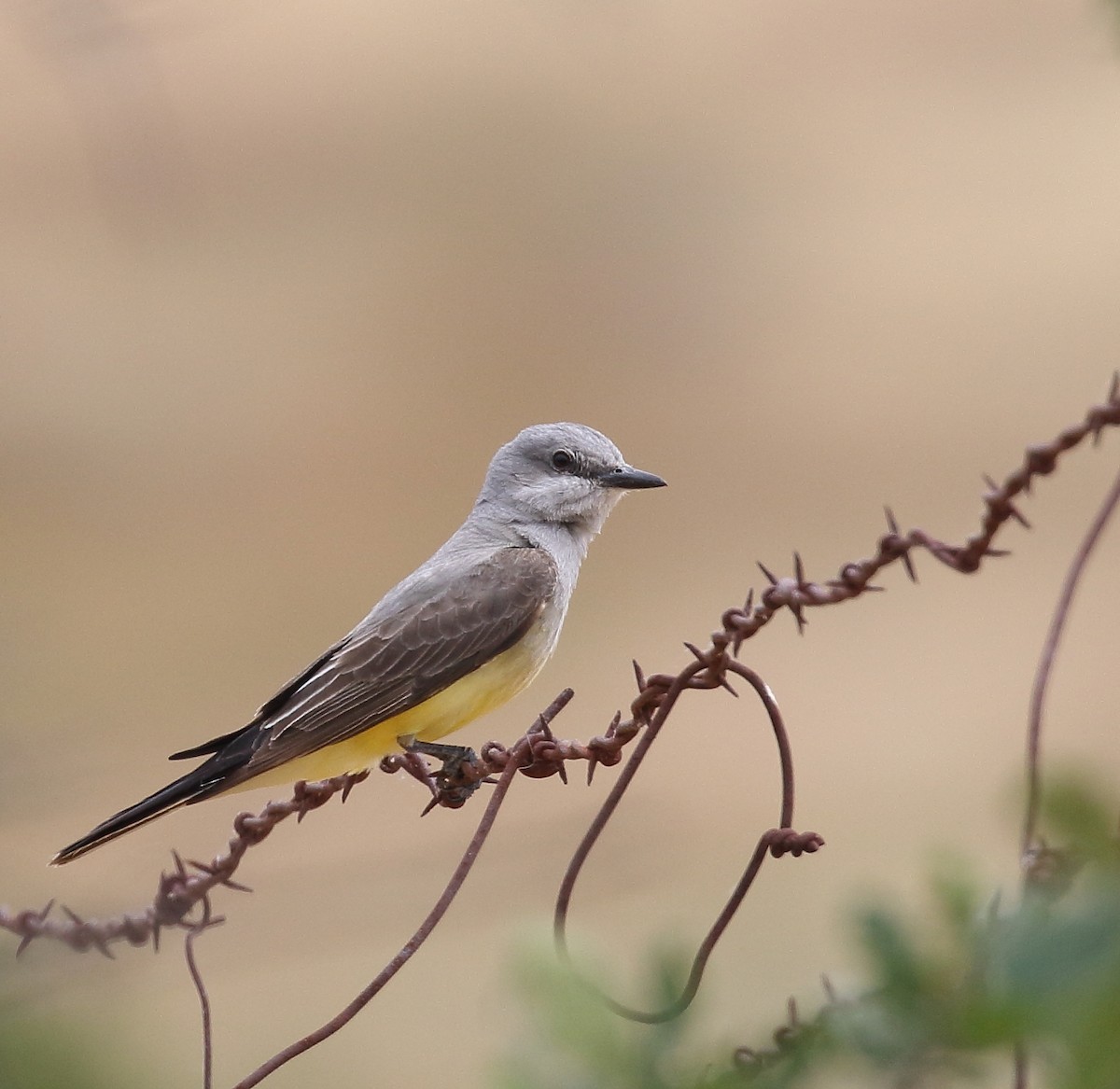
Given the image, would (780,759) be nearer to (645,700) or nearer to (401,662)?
(645,700)

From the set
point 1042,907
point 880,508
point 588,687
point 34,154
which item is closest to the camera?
point 1042,907

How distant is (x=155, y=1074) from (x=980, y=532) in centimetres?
111

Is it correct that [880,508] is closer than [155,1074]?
No

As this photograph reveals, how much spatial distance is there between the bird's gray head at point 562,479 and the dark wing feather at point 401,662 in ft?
1.05

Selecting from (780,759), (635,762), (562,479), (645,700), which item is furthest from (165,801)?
(780,759)

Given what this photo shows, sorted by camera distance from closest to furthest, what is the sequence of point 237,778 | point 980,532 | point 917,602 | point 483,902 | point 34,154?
point 980,532, point 237,778, point 483,902, point 917,602, point 34,154

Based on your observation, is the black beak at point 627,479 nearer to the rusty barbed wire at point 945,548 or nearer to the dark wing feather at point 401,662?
the dark wing feather at point 401,662

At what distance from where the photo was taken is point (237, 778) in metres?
3.89

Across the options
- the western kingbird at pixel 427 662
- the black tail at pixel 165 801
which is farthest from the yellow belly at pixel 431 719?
the black tail at pixel 165 801

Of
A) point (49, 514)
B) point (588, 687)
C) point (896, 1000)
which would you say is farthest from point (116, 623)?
point (896, 1000)

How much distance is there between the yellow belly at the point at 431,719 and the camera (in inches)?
161

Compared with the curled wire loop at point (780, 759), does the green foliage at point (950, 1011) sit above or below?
above

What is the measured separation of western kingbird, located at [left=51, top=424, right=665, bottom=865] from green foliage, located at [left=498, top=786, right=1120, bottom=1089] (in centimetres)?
291

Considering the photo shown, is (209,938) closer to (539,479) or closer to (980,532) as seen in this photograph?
(980,532)
